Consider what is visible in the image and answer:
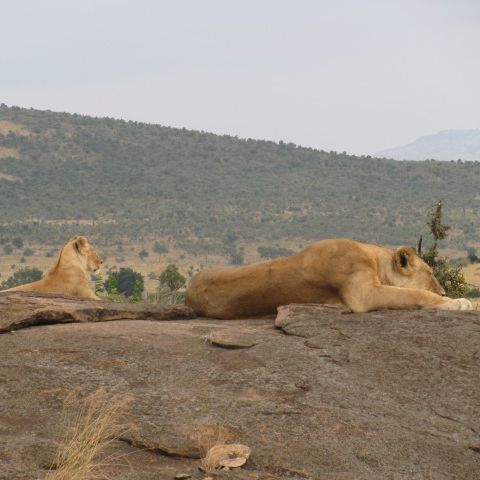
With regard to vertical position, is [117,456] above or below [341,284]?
below

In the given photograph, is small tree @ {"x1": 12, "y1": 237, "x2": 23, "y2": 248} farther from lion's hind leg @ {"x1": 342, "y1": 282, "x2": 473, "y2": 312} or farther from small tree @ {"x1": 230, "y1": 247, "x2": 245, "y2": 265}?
lion's hind leg @ {"x1": 342, "y1": 282, "x2": 473, "y2": 312}

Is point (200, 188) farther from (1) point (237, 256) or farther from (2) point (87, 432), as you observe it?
(2) point (87, 432)

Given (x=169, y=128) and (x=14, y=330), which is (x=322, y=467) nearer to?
(x=14, y=330)

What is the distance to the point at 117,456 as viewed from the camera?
494 centimetres

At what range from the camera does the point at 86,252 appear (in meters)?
12.7

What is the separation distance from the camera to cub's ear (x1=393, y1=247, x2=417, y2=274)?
8547mm

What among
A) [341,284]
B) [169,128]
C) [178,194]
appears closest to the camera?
[341,284]

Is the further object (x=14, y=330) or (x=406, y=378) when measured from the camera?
(x=14, y=330)

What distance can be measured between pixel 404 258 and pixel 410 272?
14 cm

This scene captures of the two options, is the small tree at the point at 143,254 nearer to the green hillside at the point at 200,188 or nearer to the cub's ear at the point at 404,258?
the green hillside at the point at 200,188

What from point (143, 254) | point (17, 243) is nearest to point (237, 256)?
point (143, 254)

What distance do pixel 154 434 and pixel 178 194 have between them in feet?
294

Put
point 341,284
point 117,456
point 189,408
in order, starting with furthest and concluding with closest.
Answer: point 341,284
point 189,408
point 117,456

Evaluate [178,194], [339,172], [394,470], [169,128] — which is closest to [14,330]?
[394,470]
